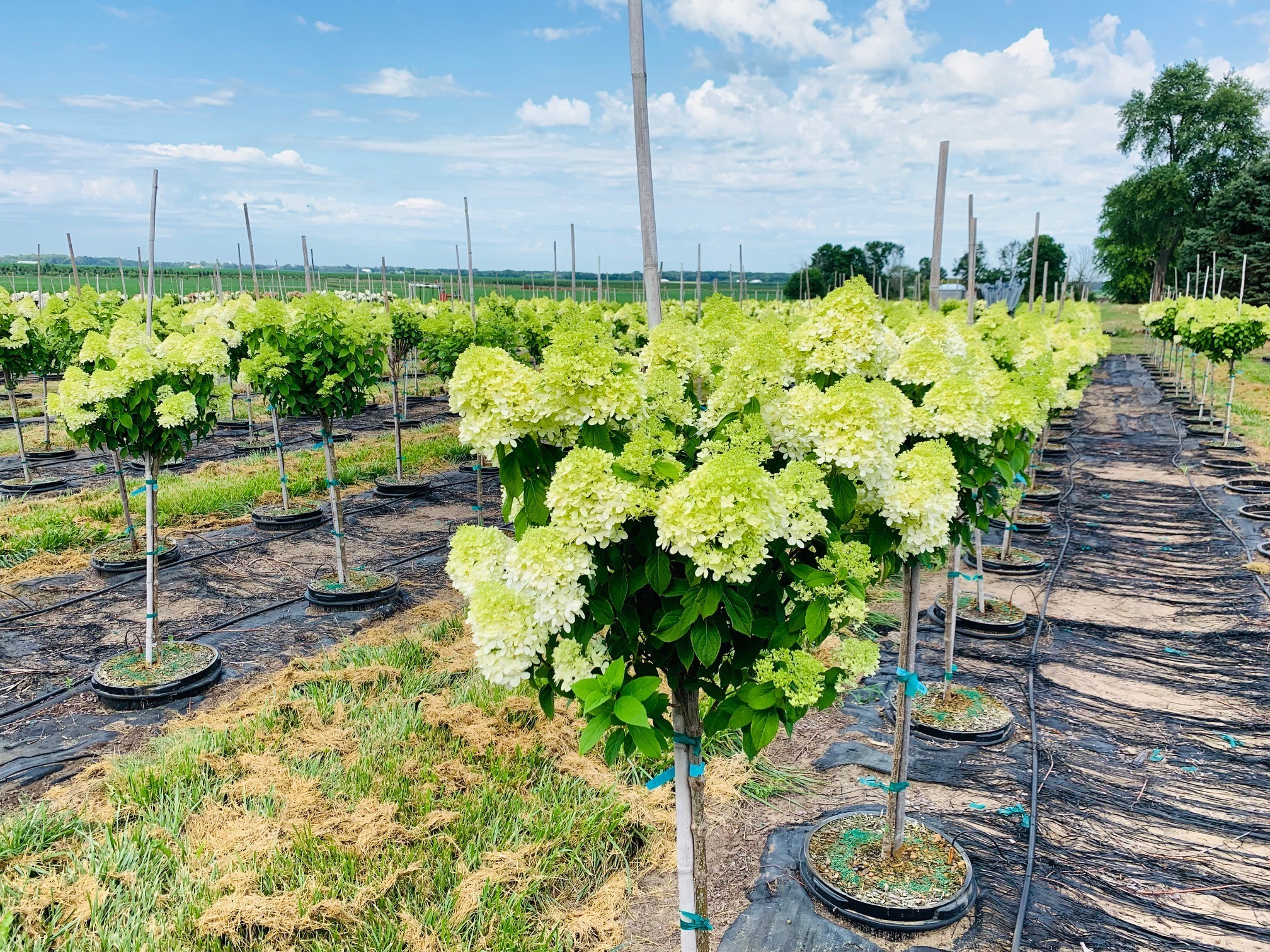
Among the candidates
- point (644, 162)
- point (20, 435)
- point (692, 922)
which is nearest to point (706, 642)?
point (692, 922)

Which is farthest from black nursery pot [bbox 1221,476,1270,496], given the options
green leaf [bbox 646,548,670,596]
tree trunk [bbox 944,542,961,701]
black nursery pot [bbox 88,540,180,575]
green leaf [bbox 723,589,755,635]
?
black nursery pot [bbox 88,540,180,575]

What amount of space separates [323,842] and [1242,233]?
4664 centimetres

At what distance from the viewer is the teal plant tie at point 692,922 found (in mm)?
2795

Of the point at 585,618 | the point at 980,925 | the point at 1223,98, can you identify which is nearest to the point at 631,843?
the point at 980,925

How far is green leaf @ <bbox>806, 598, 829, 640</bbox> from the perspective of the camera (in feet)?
7.34

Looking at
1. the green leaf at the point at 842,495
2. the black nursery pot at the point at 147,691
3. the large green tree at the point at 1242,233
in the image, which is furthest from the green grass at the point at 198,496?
the large green tree at the point at 1242,233

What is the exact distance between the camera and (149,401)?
5.80 meters

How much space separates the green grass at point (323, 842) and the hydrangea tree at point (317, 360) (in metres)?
3.11

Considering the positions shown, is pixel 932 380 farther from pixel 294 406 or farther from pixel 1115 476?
pixel 1115 476

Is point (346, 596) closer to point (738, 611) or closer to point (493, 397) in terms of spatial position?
point (493, 397)

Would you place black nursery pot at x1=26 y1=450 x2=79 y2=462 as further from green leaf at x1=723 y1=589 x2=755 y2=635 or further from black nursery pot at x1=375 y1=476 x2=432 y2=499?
green leaf at x1=723 y1=589 x2=755 y2=635

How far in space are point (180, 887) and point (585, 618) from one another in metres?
2.78

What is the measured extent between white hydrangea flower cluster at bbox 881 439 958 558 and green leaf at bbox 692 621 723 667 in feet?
3.17

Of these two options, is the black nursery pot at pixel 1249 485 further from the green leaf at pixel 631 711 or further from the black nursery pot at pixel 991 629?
the green leaf at pixel 631 711
